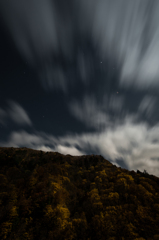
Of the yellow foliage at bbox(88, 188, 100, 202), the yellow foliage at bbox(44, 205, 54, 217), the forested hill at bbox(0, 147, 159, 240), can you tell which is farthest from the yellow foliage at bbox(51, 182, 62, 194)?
the yellow foliage at bbox(88, 188, 100, 202)

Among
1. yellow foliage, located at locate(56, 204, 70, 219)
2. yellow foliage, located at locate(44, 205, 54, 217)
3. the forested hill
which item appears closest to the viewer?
the forested hill

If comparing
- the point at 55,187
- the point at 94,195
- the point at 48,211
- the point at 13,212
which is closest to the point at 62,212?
the point at 48,211

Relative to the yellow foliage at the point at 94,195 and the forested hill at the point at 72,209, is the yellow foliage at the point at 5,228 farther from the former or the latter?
the yellow foliage at the point at 94,195

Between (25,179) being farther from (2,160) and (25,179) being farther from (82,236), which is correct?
(82,236)

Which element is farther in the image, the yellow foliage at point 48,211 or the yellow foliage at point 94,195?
the yellow foliage at point 94,195

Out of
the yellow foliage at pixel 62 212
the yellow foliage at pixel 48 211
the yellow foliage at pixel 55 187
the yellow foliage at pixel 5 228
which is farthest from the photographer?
the yellow foliage at pixel 55 187

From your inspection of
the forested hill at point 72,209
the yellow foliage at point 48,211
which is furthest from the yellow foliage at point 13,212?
the yellow foliage at point 48,211

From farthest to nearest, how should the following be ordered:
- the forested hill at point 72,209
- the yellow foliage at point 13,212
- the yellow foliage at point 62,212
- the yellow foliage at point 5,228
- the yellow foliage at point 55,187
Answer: the yellow foliage at point 55,187, the yellow foliage at point 62,212, the yellow foliage at point 13,212, the forested hill at point 72,209, the yellow foliage at point 5,228

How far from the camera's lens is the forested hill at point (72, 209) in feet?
54.1

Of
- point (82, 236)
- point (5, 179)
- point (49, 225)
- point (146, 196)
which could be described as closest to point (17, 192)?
point (5, 179)

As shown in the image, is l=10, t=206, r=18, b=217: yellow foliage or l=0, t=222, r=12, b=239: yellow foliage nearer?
l=0, t=222, r=12, b=239: yellow foliage

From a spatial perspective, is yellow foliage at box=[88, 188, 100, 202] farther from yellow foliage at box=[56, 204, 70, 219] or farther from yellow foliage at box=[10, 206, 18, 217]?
yellow foliage at box=[10, 206, 18, 217]

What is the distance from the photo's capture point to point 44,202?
20.3 metres

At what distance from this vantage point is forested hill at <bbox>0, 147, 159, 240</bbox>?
650 inches
